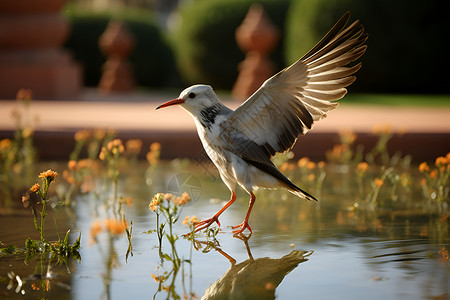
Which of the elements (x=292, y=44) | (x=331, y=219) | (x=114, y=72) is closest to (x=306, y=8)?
(x=292, y=44)

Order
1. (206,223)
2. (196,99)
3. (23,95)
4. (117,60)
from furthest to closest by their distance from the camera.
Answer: (117,60)
(23,95)
(206,223)
(196,99)

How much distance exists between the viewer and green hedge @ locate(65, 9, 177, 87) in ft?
52.9

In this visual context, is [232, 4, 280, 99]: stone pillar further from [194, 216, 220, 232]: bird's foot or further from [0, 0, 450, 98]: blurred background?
[194, 216, 220, 232]: bird's foot

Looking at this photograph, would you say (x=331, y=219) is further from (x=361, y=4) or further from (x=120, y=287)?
(x=361, y=4)

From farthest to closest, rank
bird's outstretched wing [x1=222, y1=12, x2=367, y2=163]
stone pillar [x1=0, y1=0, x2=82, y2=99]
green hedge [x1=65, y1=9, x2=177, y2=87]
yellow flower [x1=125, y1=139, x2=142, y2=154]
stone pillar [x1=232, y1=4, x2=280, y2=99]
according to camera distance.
A: 1. green hedge [x1=65, y1=9, x2=177, y2=87]
2. stone pillar [x1=232, y1=4, x2=280, y2=99]
3. stone pillar [x1=0, y1=0, x2=82, y2=99]
4. yellow flower [x1=125, y1=139, x2=142, y2=154]
5. bird's outstretched wing [x1=222, y1=12, x2=367, y2=163]

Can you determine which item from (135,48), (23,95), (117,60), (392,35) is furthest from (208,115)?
(135,48)

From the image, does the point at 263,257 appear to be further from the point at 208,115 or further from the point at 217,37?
the point at 217,37

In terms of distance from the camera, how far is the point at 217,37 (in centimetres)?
1485

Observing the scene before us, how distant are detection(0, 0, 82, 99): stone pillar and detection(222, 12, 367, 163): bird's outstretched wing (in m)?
7.99

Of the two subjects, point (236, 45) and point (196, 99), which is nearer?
point (196, 99)

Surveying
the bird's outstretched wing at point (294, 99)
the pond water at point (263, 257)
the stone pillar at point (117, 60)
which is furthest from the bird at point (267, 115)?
the stone pillar at point (117, 60)

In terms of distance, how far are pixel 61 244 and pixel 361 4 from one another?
10.6m

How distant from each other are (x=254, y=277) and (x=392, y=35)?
35.6 feet

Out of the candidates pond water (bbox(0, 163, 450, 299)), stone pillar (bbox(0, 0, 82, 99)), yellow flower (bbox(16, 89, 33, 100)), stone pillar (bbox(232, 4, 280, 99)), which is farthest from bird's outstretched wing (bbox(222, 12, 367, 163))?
stone pillar (bbox(232, 4, 280, 99))
